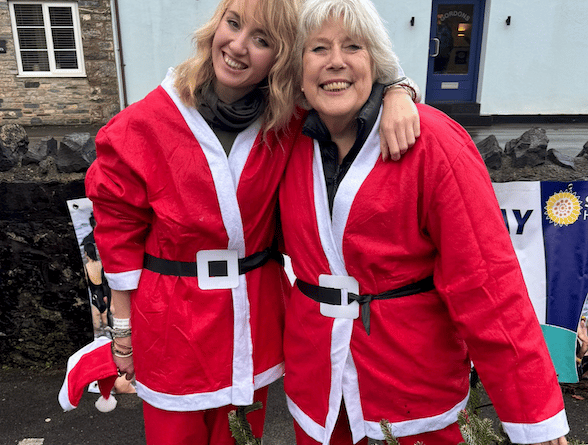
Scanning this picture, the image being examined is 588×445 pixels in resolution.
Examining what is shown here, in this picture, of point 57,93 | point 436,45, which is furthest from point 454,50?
point 57,93

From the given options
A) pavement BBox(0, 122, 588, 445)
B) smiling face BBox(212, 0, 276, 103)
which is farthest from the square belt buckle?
pavement BBox(0, 122, 588, 445)

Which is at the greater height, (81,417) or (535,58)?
(535,58)

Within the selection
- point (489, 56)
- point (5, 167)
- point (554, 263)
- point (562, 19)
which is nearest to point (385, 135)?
point (554, 263)

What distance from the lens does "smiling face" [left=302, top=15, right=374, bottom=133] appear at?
1.41 metres

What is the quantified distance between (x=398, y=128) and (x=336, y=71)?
234 mm

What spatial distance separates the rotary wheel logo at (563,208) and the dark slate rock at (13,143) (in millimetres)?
2671

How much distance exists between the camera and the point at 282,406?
9.20 ft

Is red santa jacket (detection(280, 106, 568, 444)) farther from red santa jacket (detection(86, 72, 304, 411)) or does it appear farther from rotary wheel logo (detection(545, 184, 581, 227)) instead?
rotary wheel logo (detection(545, 184, 581, 227))

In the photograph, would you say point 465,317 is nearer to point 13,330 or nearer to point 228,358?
point 228,358

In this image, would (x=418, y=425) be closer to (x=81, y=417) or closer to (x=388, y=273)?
(x=388, y=273)

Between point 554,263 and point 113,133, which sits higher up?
point 113,133

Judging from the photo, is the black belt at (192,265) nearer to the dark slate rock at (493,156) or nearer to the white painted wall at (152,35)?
the dark slate rock at (493,156)

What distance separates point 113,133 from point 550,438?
4.73ft

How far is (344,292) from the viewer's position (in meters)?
1.50
